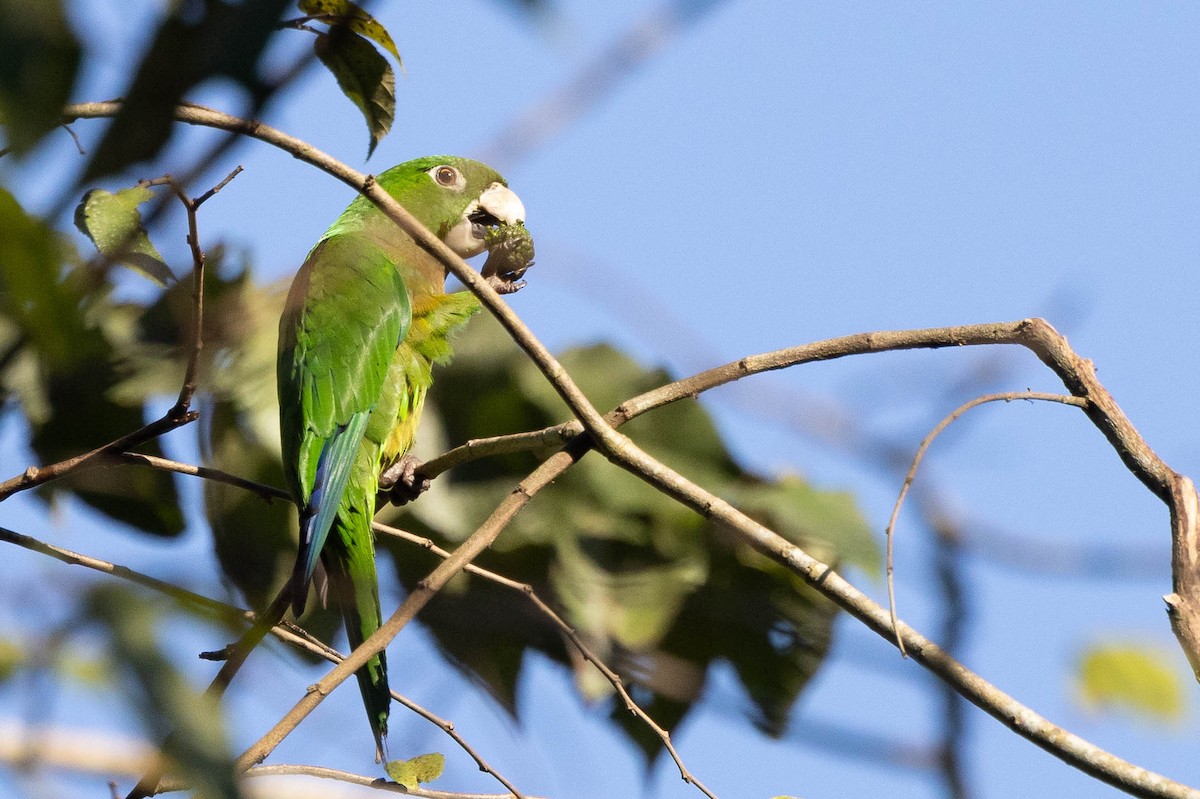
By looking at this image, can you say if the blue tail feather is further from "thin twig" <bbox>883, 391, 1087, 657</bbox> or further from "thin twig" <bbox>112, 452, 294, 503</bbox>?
"thin twig" <bbox>883, 391, 1087, 657</bbox>

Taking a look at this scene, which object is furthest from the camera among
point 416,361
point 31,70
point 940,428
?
point 416,361

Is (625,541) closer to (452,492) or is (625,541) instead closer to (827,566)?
(452,492)

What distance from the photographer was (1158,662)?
2.77 metres

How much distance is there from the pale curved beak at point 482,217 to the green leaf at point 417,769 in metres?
1.89

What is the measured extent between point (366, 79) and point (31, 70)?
3.41 feet

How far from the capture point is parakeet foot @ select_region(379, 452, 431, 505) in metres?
2.48

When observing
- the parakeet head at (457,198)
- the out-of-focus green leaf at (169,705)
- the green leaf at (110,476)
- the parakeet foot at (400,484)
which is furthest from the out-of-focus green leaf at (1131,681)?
the out-of-focus green leaf at (169,705)

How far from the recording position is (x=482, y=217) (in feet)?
10.5

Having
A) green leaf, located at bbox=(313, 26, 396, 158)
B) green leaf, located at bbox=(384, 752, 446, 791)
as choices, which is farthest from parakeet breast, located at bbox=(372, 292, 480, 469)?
green leaf, located at bbox=(384, 752, 446, 791)

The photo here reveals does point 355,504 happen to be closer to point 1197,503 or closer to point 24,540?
point 24,540

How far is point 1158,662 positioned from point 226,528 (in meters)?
2.19

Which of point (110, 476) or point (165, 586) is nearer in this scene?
point (165, 586)

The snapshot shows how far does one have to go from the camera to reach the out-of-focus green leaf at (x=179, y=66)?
0.57 metres

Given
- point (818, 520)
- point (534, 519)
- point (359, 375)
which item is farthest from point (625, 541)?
point (359, 375)
